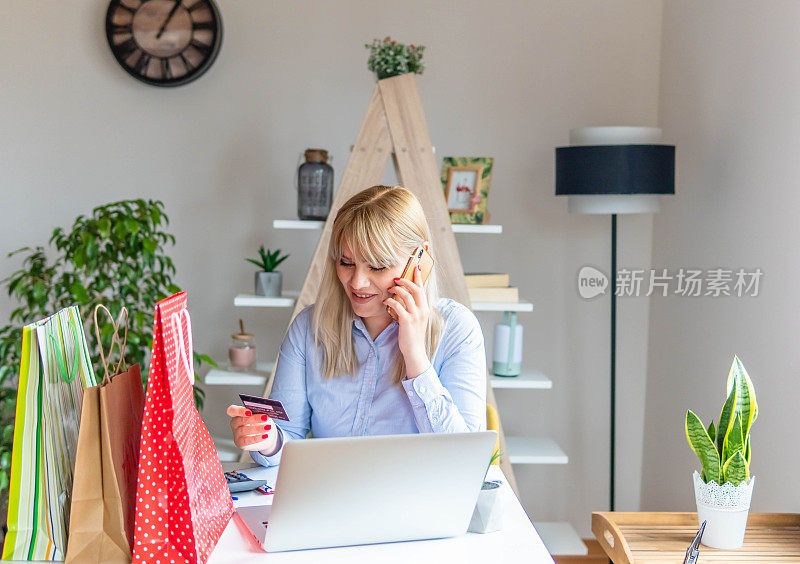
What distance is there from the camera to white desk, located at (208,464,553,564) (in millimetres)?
1196

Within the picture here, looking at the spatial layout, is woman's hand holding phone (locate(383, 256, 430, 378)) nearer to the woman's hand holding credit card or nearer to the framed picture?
the woman's hand holding credit card

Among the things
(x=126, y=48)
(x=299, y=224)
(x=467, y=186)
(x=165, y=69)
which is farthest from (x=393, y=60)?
(x=126, y=48)

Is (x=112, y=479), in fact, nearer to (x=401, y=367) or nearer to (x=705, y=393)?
(x=401, y=367)

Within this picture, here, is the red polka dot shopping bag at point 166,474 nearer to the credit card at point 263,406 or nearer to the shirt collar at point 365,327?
the credit card at point 263,406

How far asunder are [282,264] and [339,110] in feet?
1.99

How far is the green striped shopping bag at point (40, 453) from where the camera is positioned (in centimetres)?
115

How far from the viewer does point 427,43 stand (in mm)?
3057

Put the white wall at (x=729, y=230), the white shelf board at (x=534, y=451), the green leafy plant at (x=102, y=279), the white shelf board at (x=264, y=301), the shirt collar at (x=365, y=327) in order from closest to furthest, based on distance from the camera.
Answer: the shirt collar at (x=365, y=327) → the white wall at (x=729, y=230) → the green leafy plant at (x=102, y=279) → the white shelf board at (x=264, y=301) → the white shelf board at (x=534, y=451)

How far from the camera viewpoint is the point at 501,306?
2748 mm

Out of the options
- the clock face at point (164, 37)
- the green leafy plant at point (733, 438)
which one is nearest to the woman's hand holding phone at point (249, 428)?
the green leafy plant at point (733, 438)

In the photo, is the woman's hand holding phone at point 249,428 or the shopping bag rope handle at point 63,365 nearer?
the shopping bag rope handle at point 63,365

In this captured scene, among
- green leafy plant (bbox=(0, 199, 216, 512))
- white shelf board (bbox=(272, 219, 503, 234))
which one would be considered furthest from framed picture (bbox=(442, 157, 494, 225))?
green leafy plant (bbox=(0, 199, 216, 512))

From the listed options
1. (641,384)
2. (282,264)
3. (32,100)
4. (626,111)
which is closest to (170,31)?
(32,100)

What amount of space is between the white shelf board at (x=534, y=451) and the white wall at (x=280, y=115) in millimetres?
635
